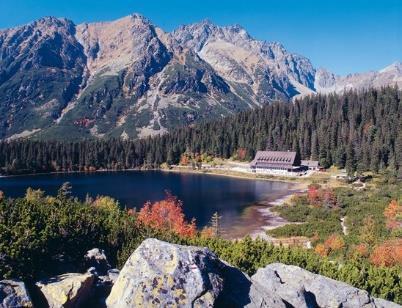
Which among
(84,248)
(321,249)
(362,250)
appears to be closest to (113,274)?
(84,248)

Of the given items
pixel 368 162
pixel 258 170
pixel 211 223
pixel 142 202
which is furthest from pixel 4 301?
pixel 258 170

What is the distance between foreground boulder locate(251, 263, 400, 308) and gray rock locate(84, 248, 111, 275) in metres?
11.0

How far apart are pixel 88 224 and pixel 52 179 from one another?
153865 millimetres

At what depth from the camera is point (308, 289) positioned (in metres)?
28.6

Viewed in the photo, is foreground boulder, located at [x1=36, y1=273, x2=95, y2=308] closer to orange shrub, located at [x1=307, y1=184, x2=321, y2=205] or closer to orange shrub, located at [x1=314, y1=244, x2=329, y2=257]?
orange shrub, located at [x1=314, y1=244, x2=329, y2=257]

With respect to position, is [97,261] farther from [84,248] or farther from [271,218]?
[271,218]

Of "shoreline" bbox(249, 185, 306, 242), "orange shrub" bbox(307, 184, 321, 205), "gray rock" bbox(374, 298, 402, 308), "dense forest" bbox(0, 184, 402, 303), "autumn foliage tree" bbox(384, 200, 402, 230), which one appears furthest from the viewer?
"orange shrub" bbox(307, 184, 321, 205)

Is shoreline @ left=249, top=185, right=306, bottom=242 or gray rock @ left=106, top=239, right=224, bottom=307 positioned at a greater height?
gray rock @ left=106, top=239, right=224, bottom=307

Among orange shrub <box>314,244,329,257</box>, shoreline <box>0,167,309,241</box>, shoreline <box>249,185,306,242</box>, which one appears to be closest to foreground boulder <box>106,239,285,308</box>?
orange shrub <box>314,244,329,257</box>

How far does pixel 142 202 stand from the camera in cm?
11788

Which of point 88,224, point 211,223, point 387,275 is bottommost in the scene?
point 211,223

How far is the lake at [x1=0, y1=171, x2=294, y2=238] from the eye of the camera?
102062 millimetres

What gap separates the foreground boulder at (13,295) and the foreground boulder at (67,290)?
65.1 inches

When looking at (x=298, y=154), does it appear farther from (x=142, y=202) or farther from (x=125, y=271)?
(x=125, y=271)
